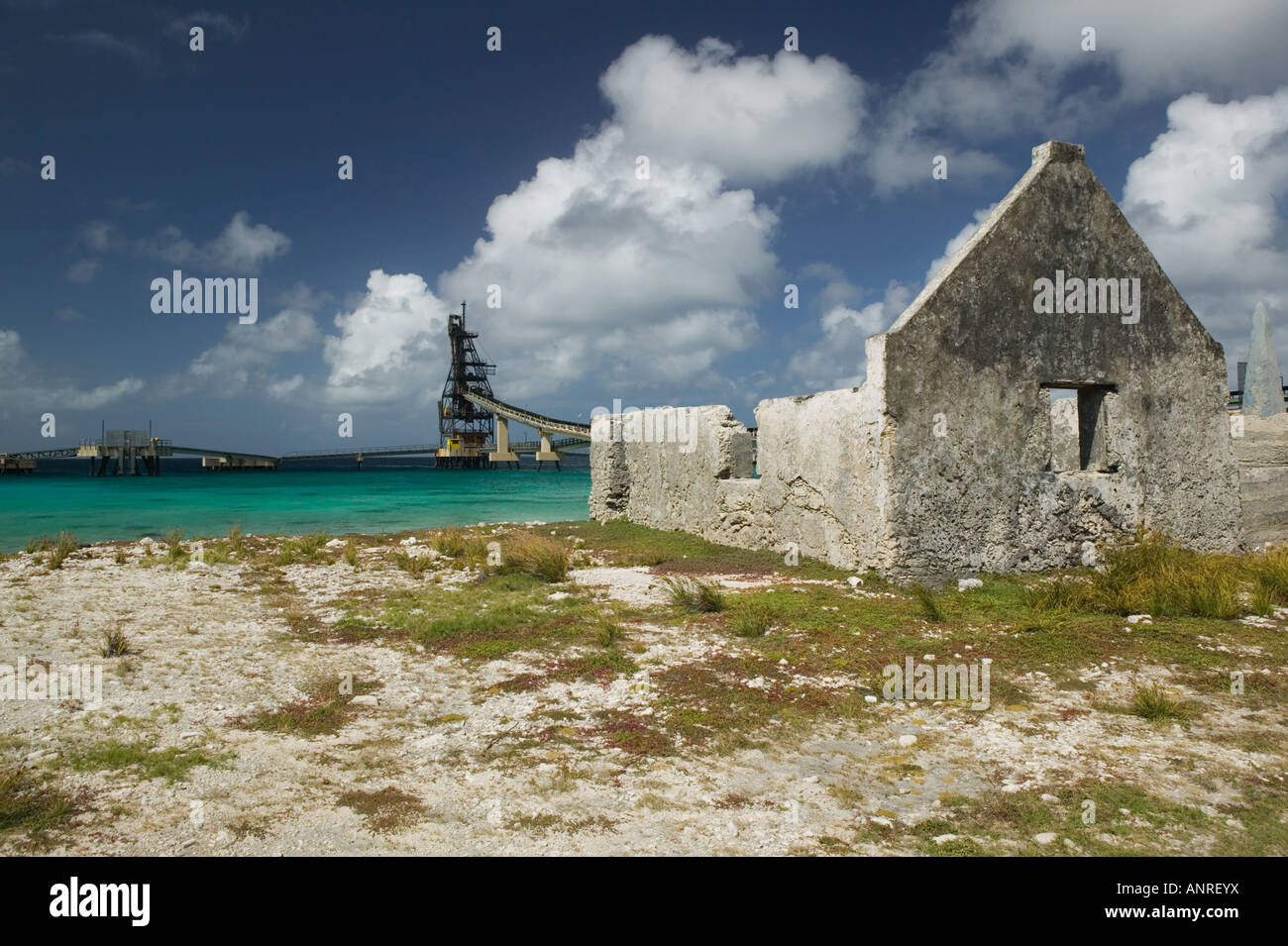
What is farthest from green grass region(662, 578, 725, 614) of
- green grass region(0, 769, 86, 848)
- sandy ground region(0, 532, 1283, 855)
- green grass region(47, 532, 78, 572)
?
green grass region(47, 532, 78, 572)

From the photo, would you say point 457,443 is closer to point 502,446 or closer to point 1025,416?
point 502,446

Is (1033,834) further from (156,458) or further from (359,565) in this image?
(156,458)

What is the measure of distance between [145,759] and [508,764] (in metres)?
1.83

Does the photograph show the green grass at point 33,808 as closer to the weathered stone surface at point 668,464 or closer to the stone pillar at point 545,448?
the weathered stone surface at point 668,464

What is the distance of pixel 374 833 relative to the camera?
3.11 metres

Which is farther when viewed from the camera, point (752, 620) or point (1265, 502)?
point (1265, 502)

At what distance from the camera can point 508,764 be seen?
12.7ft

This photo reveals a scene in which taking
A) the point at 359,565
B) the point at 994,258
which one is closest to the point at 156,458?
the point at 359,565

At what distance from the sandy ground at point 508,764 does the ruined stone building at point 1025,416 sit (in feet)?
9.03

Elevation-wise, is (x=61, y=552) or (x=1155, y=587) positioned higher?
(x=1155, y=587)

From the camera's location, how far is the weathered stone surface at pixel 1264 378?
43.1ft

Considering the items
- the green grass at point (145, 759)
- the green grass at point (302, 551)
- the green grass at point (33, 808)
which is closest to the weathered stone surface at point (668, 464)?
the green grass at point (302, 551)

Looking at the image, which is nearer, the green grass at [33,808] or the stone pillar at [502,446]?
the green grass at [33,808]

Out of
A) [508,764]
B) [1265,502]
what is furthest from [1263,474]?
[508,764]
